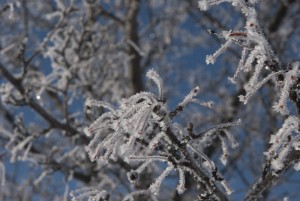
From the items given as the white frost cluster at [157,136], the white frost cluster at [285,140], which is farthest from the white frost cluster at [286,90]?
the white frost cluster at [157,136]

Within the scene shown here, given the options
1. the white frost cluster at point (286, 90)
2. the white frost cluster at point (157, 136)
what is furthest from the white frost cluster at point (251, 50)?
the white frost cluster at point (157, 136)

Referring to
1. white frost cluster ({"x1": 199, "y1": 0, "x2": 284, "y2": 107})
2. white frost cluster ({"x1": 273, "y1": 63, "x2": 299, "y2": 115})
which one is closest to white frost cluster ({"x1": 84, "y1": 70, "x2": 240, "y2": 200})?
white frost cluster ({"x1": 199, "y1": 0, "x2": 284, "y2": 107})

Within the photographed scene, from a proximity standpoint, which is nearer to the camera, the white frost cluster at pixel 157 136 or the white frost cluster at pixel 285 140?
the white frost cluster at pixel 285 140

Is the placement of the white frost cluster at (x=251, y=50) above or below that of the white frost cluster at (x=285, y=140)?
above

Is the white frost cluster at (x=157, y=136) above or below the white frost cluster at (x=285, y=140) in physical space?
above

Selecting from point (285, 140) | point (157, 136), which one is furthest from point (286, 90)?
point (157, 136)

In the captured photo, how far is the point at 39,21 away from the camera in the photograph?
9.49m

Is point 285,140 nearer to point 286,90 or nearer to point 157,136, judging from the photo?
point 286,90

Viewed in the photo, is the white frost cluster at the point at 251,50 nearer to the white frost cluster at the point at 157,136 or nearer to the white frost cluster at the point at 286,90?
the white frost cluster at the point at 286,90

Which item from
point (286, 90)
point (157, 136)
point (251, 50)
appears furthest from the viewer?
point (157, 136)

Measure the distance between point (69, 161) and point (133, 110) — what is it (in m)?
4.99

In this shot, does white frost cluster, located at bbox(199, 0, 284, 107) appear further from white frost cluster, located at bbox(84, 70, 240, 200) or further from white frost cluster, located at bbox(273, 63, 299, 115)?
white frost cluster, located at bbox(84, 70, 240, 200)

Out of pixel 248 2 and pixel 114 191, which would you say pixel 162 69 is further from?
pixel 248 2

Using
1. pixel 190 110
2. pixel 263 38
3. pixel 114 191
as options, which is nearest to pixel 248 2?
pixel 263 38
